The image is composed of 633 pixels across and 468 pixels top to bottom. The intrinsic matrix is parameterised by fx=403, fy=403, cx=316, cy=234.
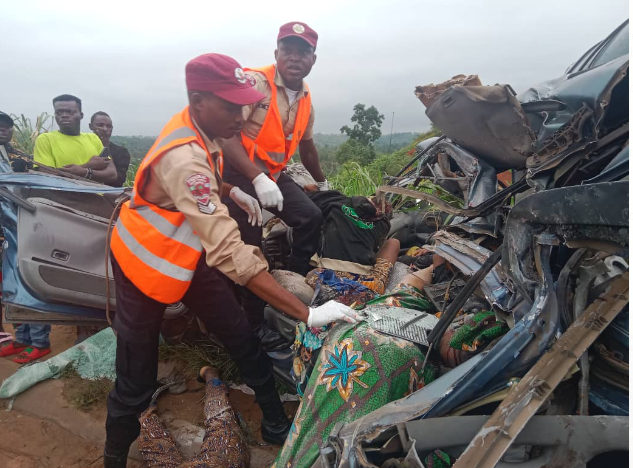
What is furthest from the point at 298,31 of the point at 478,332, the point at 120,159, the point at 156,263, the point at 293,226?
the point at 120,159

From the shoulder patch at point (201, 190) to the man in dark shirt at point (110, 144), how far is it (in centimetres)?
323

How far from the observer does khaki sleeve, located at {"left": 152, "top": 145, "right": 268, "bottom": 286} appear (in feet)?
5.34

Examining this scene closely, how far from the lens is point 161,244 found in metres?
1.77

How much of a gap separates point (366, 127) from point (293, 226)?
55.2 ft

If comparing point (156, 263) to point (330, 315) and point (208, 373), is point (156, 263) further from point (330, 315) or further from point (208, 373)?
point (208, 373)

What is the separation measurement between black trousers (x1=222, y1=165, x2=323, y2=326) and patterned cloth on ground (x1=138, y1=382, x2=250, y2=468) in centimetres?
61

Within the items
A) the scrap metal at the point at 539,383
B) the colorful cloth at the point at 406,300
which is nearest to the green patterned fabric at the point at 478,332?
the colorful cloth at the point at 406,300

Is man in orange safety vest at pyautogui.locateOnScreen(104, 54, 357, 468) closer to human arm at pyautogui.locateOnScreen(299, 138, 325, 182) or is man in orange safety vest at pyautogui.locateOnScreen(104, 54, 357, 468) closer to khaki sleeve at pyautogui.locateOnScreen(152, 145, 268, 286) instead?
khaki sleeve at pyautogui.locateOnScreen(152, 145, 268, 286)

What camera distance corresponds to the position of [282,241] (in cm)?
316

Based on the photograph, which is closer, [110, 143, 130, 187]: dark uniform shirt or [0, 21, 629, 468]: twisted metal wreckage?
[0, 21, 629, 468]: twisted metal wreckage

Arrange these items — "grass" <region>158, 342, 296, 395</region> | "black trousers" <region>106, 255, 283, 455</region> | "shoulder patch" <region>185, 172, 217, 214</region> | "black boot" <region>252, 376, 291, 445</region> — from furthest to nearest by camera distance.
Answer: "grass" <region>158, 342, 296, 395</region> → "black boot" <region>252, 376, 291, 445</region> → "black trousers" <region>106, 255, 283, 455</region> → "shoulder patch" <region>185, 172, 217, 214</region>

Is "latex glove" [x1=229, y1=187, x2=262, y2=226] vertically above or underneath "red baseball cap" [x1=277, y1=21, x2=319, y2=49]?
underneath

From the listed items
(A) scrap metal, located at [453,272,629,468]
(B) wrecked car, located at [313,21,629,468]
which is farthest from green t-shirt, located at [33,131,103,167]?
(A) scrap metal, located at [453,272,629,468]

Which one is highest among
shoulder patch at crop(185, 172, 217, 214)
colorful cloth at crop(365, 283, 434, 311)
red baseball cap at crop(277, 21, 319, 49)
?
red baseball cap at crop(277, 21, 319, 49)
